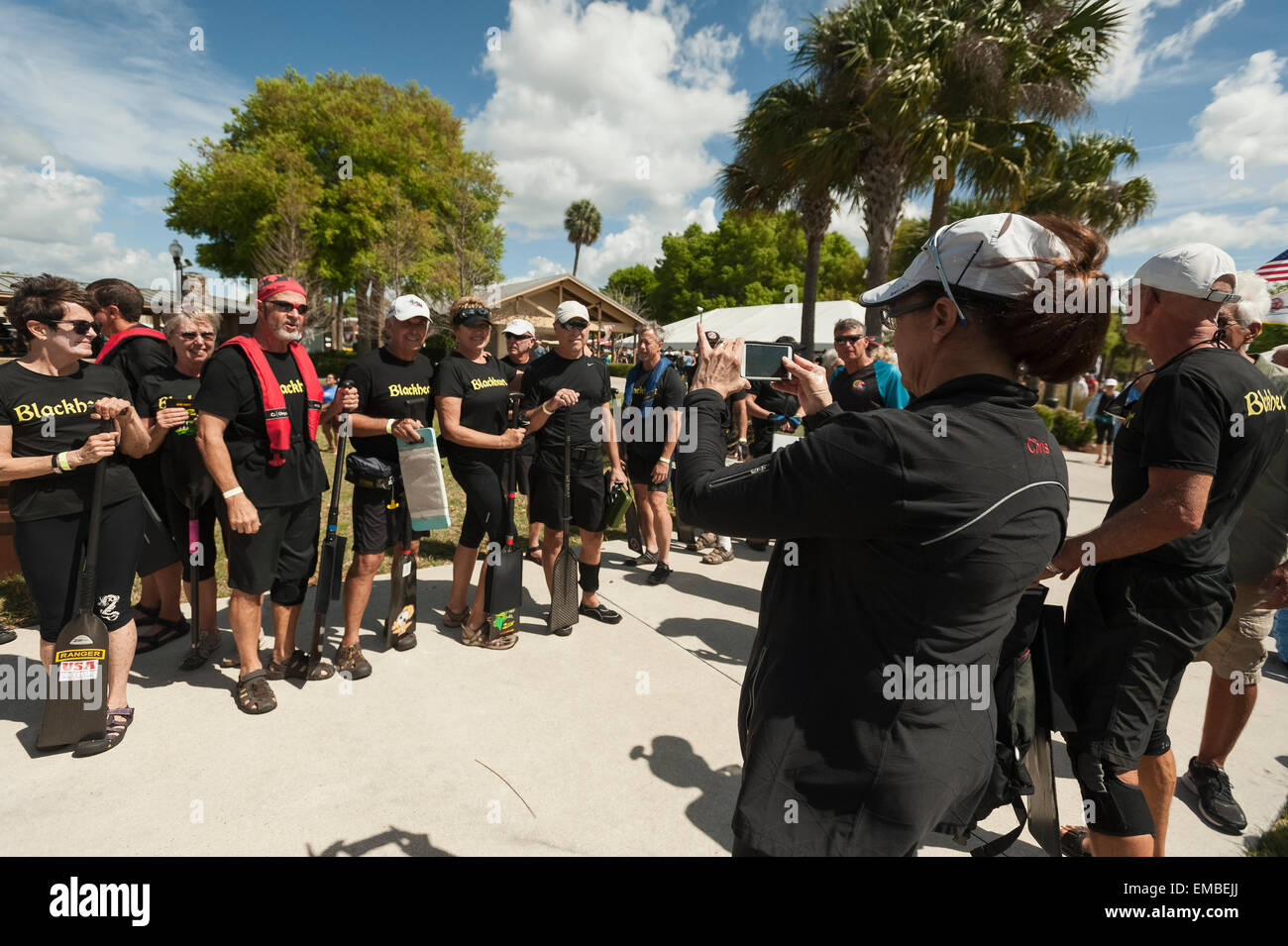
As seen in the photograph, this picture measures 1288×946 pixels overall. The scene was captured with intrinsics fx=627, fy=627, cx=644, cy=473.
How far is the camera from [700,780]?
288 centimetres

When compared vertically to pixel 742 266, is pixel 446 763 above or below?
below

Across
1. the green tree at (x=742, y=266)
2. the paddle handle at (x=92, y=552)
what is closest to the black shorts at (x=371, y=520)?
the paddle handle at (x=92, y=552)

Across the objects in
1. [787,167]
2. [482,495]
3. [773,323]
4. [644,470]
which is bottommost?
[482,495]

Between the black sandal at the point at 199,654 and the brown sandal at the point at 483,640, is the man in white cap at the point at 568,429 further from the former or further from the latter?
the black sandal at the point at 199,654

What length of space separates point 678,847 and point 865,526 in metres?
1.95

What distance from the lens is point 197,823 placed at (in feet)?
8.03

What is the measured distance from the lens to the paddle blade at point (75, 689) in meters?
2.80

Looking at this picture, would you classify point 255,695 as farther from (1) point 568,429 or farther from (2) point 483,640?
(1) point 568,429

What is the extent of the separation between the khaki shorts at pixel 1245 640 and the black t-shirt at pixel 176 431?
5.18 m

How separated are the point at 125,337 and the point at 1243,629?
5.85m

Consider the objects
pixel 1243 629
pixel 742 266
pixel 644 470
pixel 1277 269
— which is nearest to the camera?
pixel 1243 629

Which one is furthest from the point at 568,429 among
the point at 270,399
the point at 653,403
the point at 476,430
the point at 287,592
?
the point at 287,592

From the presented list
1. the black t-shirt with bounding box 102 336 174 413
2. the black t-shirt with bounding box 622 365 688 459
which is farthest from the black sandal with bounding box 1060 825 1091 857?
the black t-shirt with bounding box 102 336 174 413
